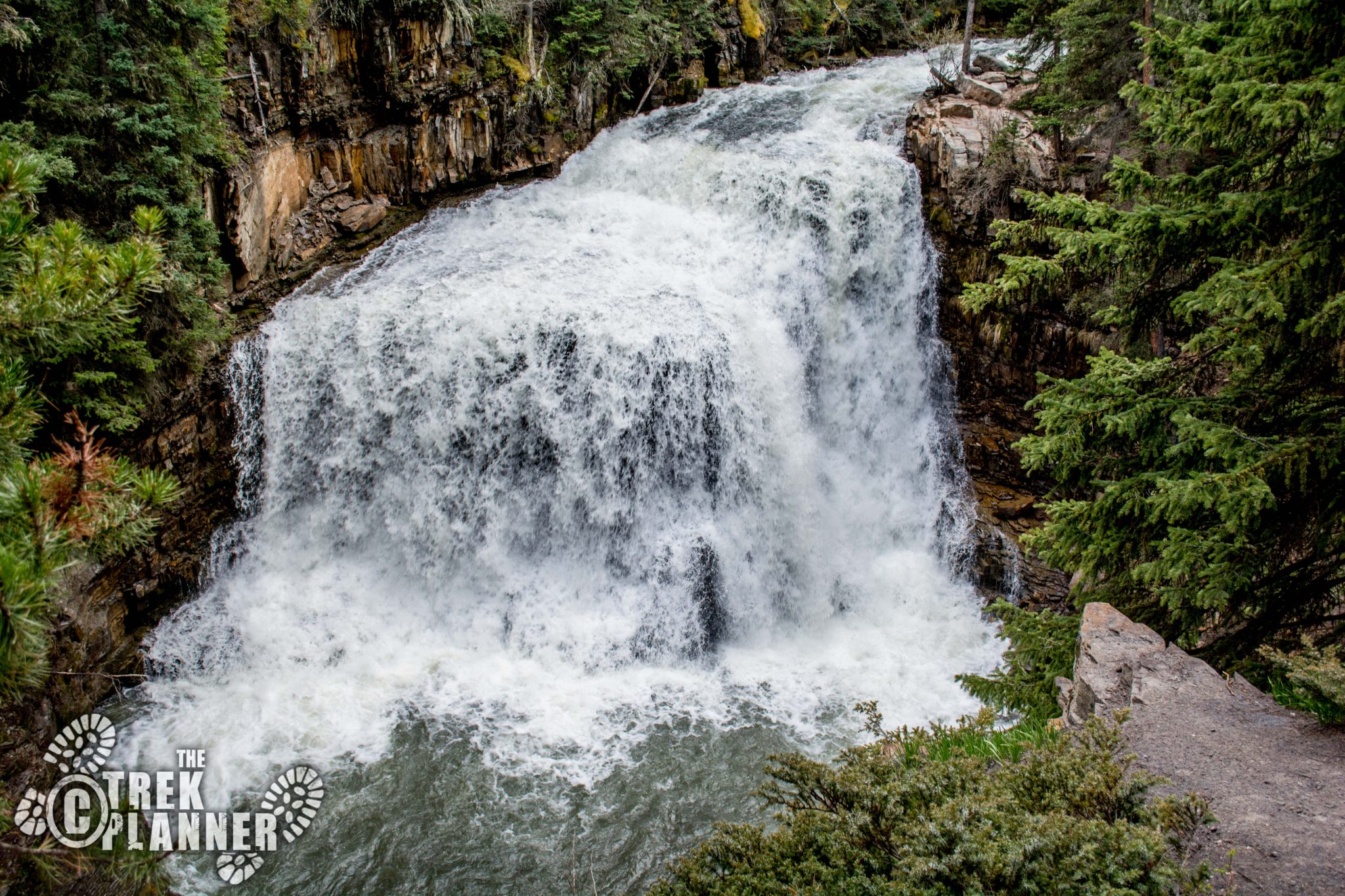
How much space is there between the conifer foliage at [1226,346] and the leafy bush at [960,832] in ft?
5.13

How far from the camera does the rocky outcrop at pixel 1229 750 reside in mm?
3639

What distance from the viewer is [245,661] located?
10492mm

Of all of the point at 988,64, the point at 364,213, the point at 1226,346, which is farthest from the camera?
the point at 988,64

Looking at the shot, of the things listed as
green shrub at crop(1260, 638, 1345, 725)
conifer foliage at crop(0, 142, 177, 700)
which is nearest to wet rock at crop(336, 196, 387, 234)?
conifer foliage at crop(0, 142, 177, 700)

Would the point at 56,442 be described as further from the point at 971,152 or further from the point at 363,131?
the point at 971,152

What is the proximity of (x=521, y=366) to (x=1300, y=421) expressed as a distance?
387 inches

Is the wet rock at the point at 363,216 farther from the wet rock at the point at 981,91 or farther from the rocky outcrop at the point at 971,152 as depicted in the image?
the wet rock at the point at 981,91

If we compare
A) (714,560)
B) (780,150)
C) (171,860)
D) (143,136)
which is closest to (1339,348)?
(714,560)

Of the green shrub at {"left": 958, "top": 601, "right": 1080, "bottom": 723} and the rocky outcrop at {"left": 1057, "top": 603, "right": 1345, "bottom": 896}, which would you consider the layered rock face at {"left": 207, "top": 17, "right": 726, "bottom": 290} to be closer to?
the green shrub at {"left": 958, "top": 601, "right": 1080, "bottom": 723}

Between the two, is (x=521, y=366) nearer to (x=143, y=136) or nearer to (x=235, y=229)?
(x=235, y=229)

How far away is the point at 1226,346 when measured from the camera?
5.30 m

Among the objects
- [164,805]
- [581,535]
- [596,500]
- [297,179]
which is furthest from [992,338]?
[164,805]

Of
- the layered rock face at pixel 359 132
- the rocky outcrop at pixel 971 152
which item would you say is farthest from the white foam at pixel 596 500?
the layered rock face at pixel 359 132

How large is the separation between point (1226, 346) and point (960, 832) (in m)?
4.21
